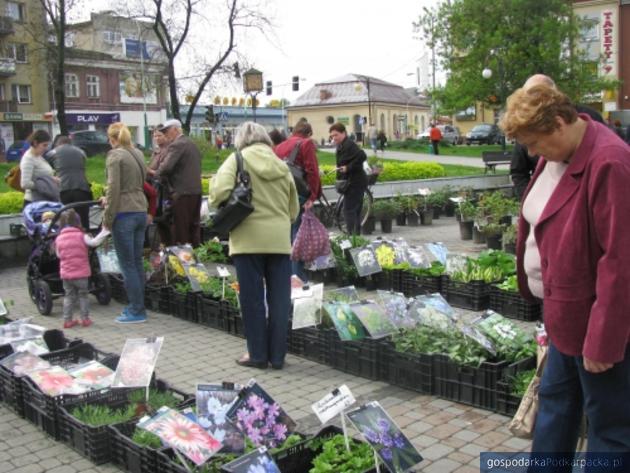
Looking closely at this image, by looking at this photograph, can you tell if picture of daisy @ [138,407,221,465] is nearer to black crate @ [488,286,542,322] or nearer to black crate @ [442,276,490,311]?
black crate @ [488,286,542,322]

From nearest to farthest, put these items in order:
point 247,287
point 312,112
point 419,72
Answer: point 247,287 → point 419,72 → point 312,112

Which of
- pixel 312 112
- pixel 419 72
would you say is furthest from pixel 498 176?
pixel 312 112

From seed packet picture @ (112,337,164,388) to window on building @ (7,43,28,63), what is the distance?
49556 mm

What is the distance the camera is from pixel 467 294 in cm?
708

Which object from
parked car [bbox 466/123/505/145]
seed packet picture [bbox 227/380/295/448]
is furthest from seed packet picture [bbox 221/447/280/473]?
parked car [bbox 466/123/505/145]

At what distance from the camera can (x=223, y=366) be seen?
18.3 ft

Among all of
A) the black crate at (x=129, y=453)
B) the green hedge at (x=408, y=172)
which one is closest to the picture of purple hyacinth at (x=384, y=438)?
the black crate at (x=129, y=453)

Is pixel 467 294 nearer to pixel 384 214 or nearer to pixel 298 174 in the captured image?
pixel 298 174

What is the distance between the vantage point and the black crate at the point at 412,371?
4773 mm

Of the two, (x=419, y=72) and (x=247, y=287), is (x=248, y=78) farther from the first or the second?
(x=419, y=72)

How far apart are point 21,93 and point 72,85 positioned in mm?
4677

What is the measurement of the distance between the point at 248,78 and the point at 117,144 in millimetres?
15288

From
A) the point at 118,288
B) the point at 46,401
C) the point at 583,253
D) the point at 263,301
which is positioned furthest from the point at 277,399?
the point at 118,288

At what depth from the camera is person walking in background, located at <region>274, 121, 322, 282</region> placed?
778 centimetres
